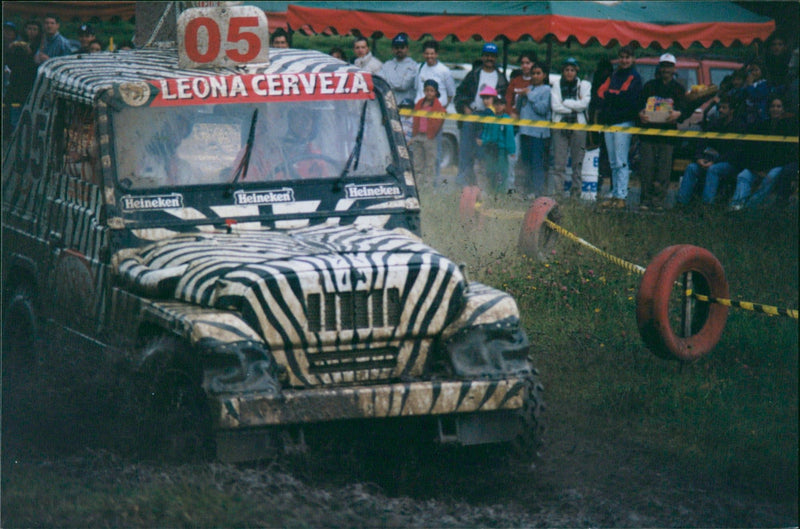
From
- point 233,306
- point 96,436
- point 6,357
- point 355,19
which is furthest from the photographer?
point 355,19

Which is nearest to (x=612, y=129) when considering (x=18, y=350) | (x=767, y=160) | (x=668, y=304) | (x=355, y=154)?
(x=767, y=160)

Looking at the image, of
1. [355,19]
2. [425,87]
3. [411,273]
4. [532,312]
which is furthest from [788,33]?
[411,273]

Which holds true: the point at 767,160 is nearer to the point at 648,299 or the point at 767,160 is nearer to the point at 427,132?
the point at 427,132

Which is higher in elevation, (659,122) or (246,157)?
(246,157)

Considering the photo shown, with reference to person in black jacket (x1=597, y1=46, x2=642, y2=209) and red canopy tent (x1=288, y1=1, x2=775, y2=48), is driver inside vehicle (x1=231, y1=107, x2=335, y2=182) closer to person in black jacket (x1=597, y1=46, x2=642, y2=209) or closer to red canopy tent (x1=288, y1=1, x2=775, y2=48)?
person in black jacket (x1=597, y1=46, x2=642, y2=209)

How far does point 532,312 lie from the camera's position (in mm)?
9703

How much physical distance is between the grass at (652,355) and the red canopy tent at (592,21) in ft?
12.3

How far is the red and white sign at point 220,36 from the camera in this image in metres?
7.28

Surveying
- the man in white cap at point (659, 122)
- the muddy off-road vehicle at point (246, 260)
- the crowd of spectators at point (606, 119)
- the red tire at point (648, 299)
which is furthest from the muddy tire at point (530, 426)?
the man in white cap at point (659, 122)

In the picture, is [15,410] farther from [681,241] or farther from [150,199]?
[681,241]

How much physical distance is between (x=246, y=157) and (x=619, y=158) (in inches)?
339

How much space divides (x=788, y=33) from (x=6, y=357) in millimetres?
11197

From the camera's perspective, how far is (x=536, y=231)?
1119 cm

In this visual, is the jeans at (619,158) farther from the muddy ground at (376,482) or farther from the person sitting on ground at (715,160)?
the muddy ground at (376,482)
